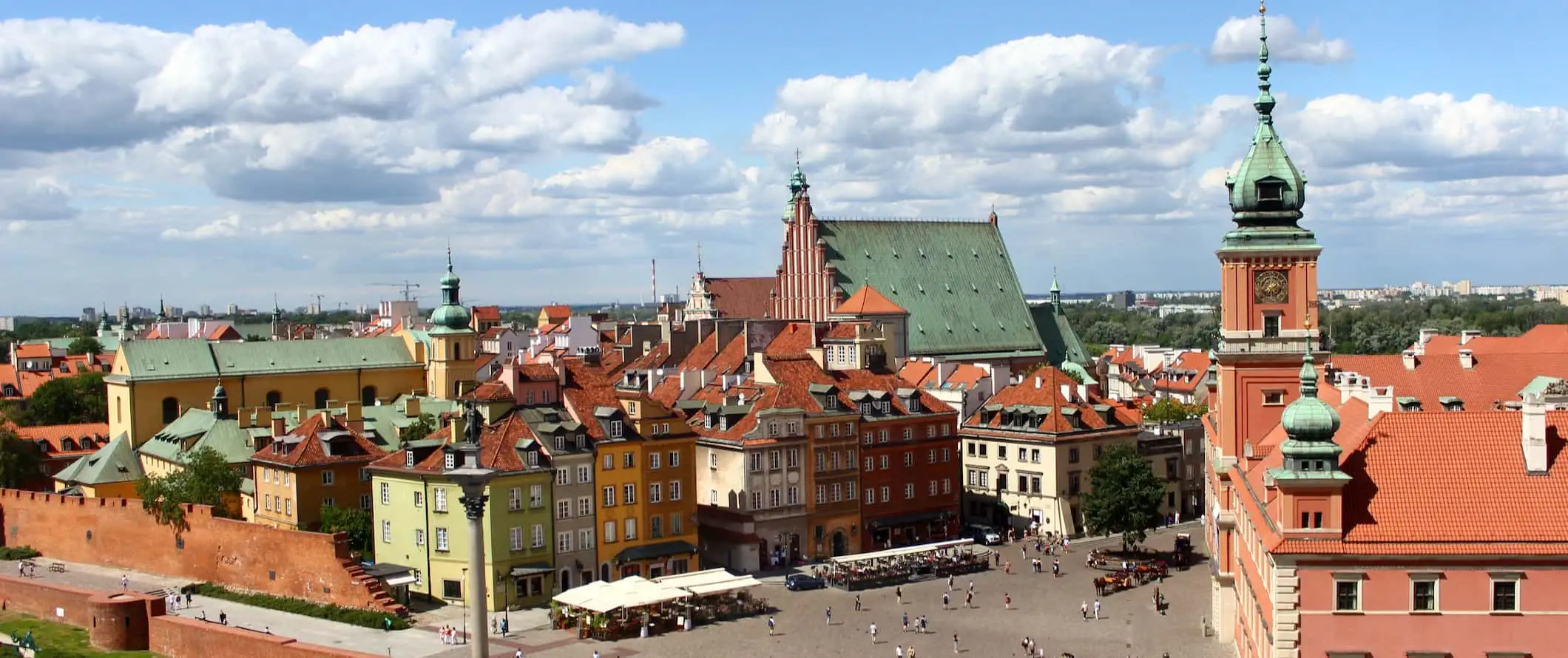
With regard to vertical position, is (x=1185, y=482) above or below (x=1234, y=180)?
below

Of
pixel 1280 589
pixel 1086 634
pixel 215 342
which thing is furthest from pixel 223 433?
pixel 1280 589

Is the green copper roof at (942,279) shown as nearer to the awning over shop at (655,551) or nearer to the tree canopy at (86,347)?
the awning over shop at (655,551)

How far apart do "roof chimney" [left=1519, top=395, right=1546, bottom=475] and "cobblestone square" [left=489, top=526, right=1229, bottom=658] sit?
16.3 meters

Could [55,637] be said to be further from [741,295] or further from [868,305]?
[741,295]

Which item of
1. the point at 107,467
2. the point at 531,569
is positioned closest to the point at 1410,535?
the point at 531,569

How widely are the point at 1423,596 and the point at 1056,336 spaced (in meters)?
89.1

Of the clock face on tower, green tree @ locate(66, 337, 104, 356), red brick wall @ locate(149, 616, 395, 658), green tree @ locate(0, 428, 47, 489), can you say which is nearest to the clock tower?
the clock face on tower

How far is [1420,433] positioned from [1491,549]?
3.58 m

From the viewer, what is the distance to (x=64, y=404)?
359ft

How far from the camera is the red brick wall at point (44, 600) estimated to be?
6538cm

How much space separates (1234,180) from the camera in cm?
5444

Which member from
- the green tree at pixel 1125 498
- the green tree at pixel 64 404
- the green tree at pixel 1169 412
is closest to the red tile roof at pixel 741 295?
the green tree at pixel 1169 412

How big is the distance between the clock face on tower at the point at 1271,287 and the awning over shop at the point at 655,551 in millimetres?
28846

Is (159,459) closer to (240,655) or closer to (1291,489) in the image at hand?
(240,655)
